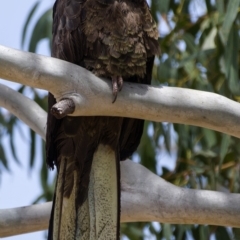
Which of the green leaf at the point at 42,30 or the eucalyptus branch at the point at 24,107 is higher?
the green leaf at the point at 42,30

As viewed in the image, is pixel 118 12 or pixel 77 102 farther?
pixel 118 12

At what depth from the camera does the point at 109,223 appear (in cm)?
352

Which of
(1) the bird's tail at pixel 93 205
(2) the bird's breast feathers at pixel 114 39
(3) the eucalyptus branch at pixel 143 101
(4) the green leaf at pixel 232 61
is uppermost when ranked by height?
(4) the green leaf at pixel 232 61

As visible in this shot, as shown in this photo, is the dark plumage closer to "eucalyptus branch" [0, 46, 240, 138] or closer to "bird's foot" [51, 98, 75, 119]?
"eucalyptus branch" [0, 46, 240, 138]

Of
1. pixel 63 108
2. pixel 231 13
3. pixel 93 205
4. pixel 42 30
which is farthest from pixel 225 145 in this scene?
pixel 63 108

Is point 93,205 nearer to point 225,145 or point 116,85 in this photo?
point 116,85

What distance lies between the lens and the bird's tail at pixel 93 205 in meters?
3.49

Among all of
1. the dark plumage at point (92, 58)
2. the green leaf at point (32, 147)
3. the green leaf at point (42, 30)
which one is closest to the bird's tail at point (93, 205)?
the dark plumage at point (92, 58)

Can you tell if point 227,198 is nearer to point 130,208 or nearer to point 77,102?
point 130,208

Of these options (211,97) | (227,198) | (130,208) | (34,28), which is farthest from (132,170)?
(34,28)

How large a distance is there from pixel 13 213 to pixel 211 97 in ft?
3.40

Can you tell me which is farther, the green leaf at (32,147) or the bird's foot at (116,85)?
the green leaf at (32,147)

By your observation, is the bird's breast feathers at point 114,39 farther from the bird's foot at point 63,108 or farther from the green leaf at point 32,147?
the green leaf at point 32,147

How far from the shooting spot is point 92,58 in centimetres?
341
